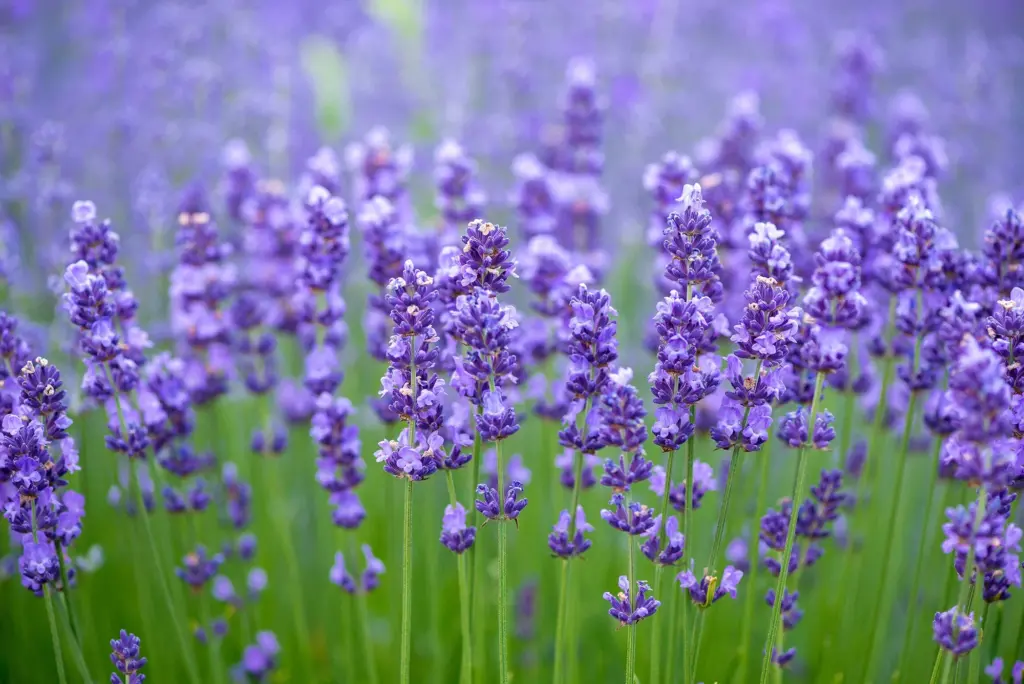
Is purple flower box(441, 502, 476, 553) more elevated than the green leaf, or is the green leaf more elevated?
the green leaf

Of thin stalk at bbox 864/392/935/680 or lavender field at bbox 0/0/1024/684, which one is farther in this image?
thin stalk at bbox 864/392/935/680

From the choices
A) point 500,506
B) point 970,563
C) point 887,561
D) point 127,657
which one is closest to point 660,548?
point 500,506

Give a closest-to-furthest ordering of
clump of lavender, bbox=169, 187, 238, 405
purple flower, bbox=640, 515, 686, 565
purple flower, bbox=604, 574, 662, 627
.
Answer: purple flower, bbox=604, 574, 662, 627
purple flower, bbox=640, 515, 686, 565
clump of lavender, bbox=169, 187, 238, 405

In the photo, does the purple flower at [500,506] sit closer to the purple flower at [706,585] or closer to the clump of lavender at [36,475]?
the purple flower at [706,585]

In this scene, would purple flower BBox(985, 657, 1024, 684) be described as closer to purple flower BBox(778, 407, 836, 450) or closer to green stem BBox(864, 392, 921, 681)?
green stem BBox(864, 392, 921, 681)

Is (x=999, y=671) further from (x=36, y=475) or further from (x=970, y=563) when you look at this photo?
(x=36, y=475)

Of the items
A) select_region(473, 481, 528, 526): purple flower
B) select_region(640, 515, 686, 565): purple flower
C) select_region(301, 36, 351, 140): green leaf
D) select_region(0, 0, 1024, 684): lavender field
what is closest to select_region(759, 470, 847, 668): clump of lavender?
select_region(0, 0, 1024, 684): lavender field

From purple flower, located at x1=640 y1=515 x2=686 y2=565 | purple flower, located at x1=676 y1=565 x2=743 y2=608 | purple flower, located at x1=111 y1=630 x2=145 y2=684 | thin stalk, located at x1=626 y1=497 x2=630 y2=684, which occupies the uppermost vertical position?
purple flower, located at x1=640 y1=515 x2=686 y2=565
